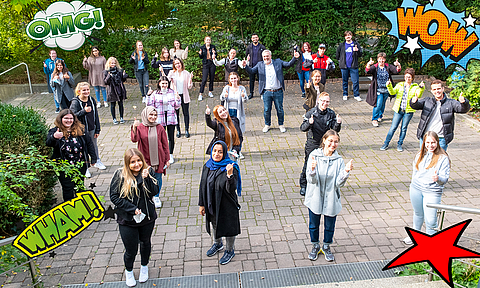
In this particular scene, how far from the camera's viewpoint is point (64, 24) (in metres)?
11.6

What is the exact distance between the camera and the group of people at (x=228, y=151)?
491 cm

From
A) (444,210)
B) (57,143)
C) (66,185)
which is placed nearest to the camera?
(444,210)

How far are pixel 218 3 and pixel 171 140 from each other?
24.8ft

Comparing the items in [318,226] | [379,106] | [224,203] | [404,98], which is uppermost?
[404,98]

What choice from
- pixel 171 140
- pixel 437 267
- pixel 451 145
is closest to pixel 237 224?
pixel 437 267

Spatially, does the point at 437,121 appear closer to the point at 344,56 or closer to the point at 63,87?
the point at 344,56

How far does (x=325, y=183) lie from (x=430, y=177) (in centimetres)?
139

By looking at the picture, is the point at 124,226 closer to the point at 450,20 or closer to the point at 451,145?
the point at 451,145

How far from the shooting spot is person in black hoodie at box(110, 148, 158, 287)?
15.5ft

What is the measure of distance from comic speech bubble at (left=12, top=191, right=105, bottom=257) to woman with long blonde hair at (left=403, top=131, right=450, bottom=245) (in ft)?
13.1

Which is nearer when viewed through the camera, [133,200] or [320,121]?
[133,200]

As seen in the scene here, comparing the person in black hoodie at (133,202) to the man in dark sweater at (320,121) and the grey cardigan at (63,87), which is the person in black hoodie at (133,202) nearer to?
the man in dark sweater at (320,121)

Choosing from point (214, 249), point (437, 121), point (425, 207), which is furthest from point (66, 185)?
point (437, 121)

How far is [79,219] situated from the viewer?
4238mm
